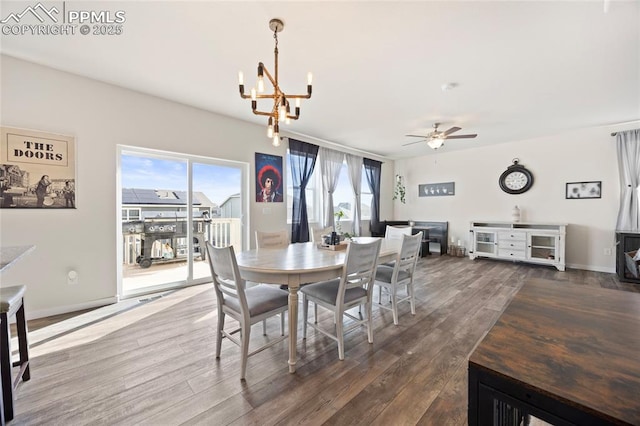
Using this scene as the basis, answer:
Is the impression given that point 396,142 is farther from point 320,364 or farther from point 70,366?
point 70,366

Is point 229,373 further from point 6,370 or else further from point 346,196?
point 346,196

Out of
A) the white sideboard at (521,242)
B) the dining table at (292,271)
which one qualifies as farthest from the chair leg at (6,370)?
the white sideboard at (521,242)

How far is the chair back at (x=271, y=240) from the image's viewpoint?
290cm

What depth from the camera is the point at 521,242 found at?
5.05 m

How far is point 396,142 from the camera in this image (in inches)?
218

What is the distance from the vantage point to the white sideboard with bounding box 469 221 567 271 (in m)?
4.73

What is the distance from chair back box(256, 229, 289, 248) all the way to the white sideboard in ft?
15.3

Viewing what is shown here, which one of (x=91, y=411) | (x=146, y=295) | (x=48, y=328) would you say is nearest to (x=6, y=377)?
(x=91, y=411)

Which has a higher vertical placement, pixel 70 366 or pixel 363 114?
pixel 363 114

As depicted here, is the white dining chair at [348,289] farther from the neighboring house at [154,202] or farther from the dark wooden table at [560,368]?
the neighboring house at [154,202]

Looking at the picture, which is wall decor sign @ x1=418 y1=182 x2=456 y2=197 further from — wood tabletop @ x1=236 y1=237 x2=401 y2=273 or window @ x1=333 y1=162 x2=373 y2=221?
wood tabletop @ x1=236 y1=237 x2=401 y2=273

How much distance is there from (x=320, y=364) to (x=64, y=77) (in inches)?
152

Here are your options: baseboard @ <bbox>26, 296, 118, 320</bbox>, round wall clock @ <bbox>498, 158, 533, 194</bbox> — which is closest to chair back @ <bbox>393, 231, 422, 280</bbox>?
baseboard @ <bbox>26, 296, 118, 320</bbox>

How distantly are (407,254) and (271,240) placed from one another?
1.53m
